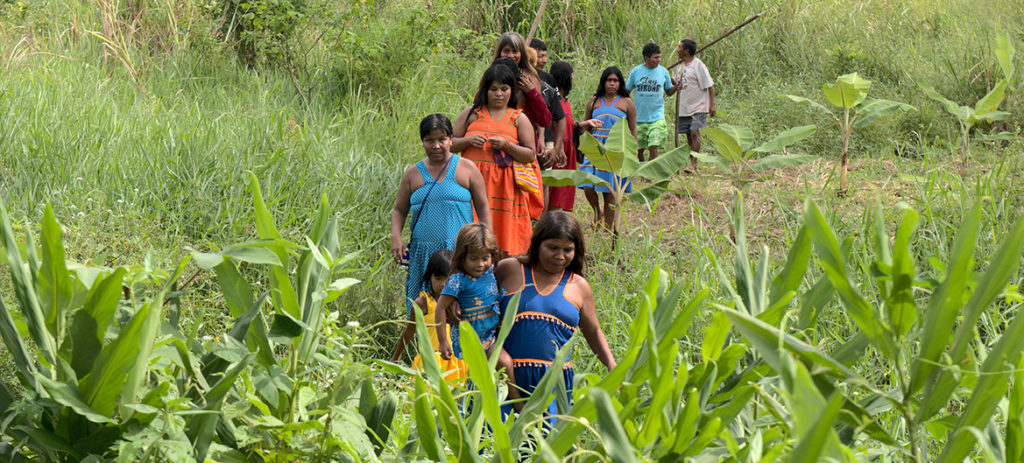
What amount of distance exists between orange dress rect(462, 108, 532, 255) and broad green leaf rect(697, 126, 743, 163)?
3.31ft

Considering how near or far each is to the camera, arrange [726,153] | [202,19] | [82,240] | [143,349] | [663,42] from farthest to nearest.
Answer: [663,42], [202,19], [726,153], [82,240], [143,349]

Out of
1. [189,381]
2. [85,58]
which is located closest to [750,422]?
[189,381]

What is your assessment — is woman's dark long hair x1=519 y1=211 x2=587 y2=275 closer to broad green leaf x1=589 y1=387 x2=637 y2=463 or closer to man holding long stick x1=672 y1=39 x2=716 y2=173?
broad green leaf x1=589 y1=387 x2=637 y2=463

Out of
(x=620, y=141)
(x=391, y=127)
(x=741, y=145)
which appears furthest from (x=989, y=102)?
(x=391, y=127)

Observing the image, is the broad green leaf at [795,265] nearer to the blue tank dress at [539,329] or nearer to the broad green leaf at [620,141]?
the blue tank dress at [539,329]

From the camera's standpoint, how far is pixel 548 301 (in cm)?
326

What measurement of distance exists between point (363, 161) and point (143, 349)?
526cm

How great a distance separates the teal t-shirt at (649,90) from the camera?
7508mm

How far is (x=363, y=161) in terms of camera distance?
6199 mm

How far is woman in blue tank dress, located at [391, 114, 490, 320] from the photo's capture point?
14.3ft

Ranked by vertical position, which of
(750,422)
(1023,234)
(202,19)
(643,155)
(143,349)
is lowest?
(643,155)

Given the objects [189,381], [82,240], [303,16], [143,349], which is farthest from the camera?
[303,16]

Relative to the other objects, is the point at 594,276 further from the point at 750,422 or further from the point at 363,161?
the point at 750,422

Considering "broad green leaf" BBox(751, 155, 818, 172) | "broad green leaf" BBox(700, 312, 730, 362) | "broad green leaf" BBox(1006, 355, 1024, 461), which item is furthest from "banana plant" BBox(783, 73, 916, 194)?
"broad green leaf" BBox(1006, 355, 1024, 461)
